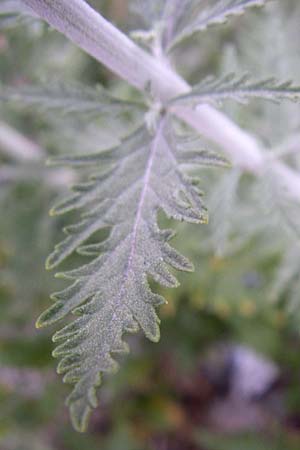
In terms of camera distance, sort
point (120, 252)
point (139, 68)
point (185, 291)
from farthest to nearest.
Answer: point (185, 291) → point (139, 68) → point (120, 252)

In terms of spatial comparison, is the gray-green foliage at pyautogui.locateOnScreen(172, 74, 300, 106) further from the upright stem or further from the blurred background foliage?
the blurred background foliage

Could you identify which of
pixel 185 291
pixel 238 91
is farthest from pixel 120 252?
pixel 185 291

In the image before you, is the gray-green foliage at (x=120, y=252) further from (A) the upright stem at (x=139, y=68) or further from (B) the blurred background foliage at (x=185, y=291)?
(B) the blurred background foliage at (x=185, y=291)

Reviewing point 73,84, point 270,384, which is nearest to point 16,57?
point 73,84

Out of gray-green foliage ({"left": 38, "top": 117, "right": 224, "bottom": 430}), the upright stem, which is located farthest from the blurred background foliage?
gray-green foliage ({"left": 38, "top": 117, "right": 224, "bottom": 430})

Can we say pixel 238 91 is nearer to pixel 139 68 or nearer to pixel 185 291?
pixel 139 68

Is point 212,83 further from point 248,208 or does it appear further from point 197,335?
point 197,335
